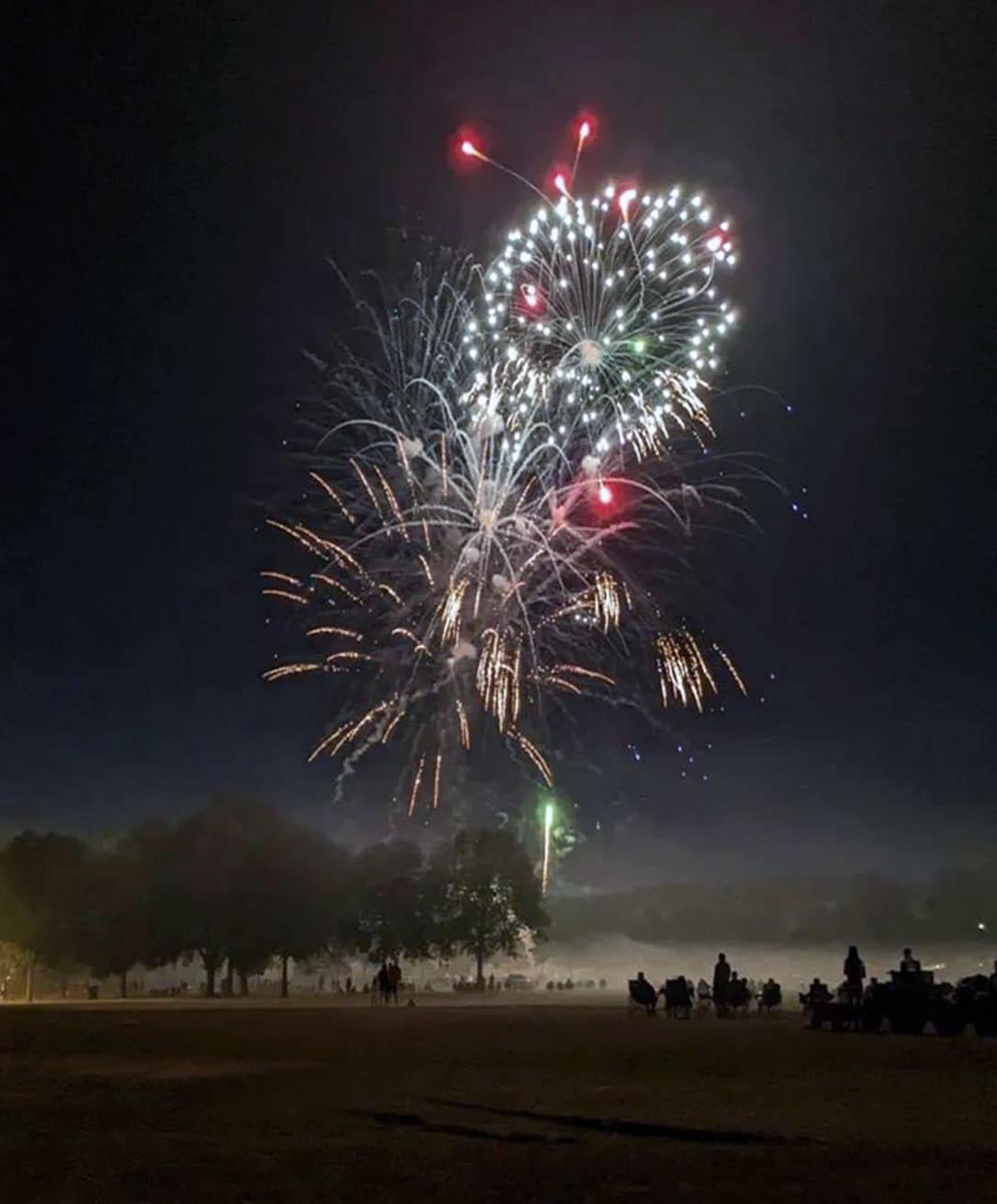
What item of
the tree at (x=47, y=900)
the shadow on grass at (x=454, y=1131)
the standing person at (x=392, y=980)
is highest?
the tree at (x=47, y=900)

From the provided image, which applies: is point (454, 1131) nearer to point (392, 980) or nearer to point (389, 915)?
point (392, 980)

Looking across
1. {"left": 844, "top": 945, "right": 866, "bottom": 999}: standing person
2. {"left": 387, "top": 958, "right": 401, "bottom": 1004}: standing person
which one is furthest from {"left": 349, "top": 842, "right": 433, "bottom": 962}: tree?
{"left": 844, "top": 945, "right": 866, "bottom": 999}: standing person

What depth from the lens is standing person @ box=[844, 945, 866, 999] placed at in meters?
23.7

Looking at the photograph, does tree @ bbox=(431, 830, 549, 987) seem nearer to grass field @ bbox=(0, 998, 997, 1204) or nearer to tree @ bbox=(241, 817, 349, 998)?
tree @ bbox=(241, 817, 349, 998)

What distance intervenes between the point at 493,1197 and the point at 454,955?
60.6m

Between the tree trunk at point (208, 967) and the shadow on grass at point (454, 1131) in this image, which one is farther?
the tree trunk at point (208, 967)

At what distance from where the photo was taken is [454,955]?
219 feet

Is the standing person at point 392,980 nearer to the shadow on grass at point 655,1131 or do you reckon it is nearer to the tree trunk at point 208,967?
the tree trunk at point 208,967

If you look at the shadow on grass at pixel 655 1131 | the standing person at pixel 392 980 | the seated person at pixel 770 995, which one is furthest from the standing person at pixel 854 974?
the standing person at pixel 392 980

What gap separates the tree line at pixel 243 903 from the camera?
2365 inches

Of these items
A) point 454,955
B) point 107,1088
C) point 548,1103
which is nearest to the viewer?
point 548,1103

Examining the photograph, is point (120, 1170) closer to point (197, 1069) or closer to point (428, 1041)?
point (197, 1069)

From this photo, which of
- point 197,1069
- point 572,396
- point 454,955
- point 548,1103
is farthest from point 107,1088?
point 454,955

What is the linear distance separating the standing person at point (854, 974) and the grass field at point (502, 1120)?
3.01m
